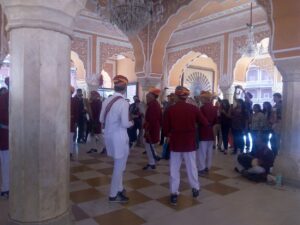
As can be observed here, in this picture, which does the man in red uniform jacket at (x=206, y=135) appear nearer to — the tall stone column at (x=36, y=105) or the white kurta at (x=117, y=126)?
the white kurta at (x=117, y=126)

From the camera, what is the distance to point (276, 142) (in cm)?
564

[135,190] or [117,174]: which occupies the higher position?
[117,174]

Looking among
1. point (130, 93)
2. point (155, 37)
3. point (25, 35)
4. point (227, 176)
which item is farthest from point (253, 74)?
point (25, 35)

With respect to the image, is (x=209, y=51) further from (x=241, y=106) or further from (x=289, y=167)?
(x=289, y=167)

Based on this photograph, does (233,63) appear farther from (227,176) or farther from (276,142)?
(227,176)

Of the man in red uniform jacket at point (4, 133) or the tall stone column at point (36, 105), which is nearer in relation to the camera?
the tall stone column at point (36, 105)

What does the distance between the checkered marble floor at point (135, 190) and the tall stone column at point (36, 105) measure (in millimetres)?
867

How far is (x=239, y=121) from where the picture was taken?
630 centimetres

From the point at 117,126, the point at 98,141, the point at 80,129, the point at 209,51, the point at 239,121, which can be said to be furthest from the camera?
the point at 209,51

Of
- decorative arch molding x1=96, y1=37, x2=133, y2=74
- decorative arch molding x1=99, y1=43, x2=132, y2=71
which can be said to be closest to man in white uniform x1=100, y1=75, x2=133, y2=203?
decorative arch molding x1=96, y1=37, x2=133, y2=74

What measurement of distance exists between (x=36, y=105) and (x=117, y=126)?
134 cm

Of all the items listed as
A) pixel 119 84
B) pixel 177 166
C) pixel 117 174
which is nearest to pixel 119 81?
pixel 119 84

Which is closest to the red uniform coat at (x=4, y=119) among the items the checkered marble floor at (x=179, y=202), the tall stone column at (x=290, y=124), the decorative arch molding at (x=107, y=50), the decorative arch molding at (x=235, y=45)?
the checkered marble floor at (x=179, y=202)

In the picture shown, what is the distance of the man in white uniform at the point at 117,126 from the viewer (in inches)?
126
